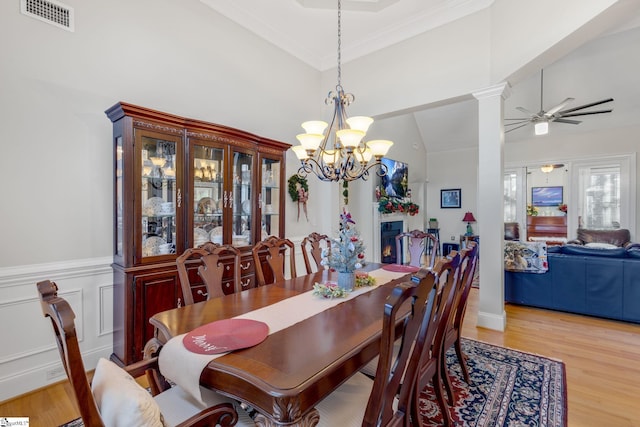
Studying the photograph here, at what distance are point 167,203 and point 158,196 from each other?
0.09 m

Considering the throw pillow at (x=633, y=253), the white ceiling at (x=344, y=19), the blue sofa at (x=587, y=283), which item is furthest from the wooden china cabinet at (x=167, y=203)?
the throw pillow at (x=633, y=253)

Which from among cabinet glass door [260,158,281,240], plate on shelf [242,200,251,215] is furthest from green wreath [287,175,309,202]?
plate on shelf [242,200,251,215]

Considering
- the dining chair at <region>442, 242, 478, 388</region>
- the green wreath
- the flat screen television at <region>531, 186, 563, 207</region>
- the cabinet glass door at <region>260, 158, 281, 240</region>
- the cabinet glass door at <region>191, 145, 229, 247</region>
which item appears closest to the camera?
the dining chair at <region>442, 242, 478, 388</region>

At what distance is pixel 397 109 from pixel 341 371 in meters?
3.49

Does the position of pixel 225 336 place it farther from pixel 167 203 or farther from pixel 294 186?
pixel 294 186

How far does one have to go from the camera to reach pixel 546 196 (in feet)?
24.1

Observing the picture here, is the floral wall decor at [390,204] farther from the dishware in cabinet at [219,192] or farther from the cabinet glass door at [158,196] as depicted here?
the cabinet glass door at [158,196]

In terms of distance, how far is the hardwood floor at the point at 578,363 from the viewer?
1.97 m

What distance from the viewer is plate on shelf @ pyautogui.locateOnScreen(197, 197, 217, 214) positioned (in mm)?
2883

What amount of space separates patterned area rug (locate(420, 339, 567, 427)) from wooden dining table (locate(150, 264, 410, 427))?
0.96 m

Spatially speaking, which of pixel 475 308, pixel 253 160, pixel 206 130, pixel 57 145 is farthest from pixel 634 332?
pixel 57 145

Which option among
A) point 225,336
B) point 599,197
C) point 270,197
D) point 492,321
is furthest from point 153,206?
point 599,197

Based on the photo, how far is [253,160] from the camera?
10.9 ft

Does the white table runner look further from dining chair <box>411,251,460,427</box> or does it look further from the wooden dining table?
dining chair <box>411,251,460,427</box>
